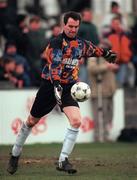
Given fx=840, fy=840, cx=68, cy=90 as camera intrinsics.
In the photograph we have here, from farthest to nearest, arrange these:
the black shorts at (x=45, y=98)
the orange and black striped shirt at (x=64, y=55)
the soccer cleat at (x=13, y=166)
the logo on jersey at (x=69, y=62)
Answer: the soccer cleat at (x=13, y=166) < the black shorts at (x=45, y=98) < the logo on jersey at (x=69, y=62) < the orange and black striped shirt at (x=64, y=55)

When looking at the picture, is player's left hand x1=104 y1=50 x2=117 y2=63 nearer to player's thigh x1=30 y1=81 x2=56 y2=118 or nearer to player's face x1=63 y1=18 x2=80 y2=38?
player's face x1=63 y1=18 x2=80 y2=38

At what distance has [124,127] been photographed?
19.8 metres

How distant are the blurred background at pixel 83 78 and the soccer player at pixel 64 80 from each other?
6449 millimetres

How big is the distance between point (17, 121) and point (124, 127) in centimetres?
265

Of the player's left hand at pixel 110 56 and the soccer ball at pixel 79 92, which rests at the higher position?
the player's left hand at pixel 110 56

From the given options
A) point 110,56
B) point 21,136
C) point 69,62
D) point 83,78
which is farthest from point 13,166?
point 83,78

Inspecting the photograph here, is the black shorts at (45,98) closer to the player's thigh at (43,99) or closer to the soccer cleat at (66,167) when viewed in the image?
the player's thigh at (43,99)

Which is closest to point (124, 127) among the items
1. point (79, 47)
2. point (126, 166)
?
point (126, 166)

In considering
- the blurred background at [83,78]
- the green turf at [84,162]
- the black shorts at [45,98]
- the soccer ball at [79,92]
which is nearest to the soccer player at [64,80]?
the black shorts at [45,98]

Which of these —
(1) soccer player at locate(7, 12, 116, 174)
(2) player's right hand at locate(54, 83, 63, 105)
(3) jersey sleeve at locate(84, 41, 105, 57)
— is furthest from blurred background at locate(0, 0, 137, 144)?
(2) player's right hand at locate(54, 83, 63, 105)

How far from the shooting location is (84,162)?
45.9ft

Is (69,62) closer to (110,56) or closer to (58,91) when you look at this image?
(58,91)

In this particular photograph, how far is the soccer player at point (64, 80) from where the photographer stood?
11.7 m

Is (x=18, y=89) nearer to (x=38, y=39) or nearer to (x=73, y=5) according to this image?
(x=38, y=39)
